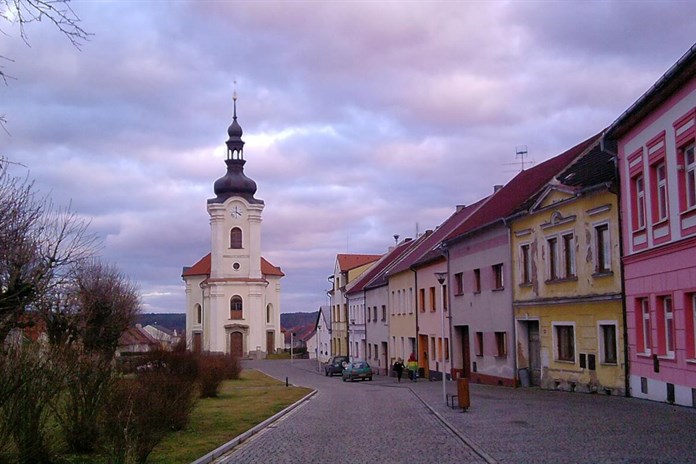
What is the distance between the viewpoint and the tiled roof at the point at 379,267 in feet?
222

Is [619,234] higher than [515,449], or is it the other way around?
[619,234]

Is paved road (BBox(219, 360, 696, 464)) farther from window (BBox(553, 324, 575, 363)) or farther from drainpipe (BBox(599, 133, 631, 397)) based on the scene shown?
window (BBox(553, 324, 575, 363))

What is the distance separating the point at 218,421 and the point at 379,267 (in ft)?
158

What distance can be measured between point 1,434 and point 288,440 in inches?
287

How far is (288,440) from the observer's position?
17.4 metres

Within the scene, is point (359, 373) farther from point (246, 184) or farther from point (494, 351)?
point (246, 184)

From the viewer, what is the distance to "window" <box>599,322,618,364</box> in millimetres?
24766

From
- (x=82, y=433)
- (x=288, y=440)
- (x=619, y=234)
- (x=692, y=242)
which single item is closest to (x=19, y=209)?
(x=82, y=433)

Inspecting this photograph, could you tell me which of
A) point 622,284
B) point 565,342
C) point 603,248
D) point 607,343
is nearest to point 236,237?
point 565,342

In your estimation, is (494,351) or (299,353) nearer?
(494,351)

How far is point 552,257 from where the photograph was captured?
2916 centimetres

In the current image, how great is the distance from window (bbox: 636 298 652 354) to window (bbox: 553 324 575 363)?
474cm

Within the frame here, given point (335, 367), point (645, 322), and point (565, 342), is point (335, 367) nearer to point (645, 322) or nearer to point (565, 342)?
point (565, 342)

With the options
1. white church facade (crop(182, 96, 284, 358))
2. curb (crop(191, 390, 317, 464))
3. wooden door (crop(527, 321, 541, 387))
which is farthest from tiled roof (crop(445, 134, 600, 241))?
white church facade (crop(182, 96, 284, 358))
